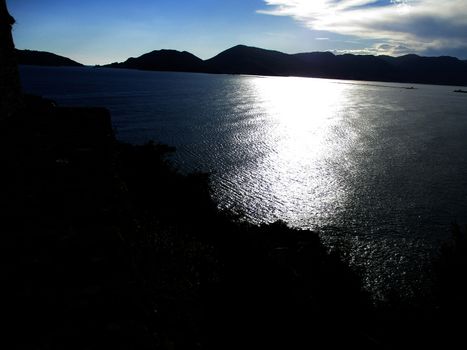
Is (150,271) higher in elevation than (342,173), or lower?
higher

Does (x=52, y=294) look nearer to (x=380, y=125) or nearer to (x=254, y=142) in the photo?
(x=254, y=142)

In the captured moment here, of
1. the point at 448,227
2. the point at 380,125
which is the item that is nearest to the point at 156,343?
the point at 448,227

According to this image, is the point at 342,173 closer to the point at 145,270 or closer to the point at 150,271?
the point at 150,271

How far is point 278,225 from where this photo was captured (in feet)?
80.0

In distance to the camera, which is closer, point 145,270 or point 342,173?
point 145,270

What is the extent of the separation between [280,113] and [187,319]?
321ft

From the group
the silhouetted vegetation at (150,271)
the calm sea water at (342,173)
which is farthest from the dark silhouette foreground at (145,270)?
the calm sea water at (342,173)

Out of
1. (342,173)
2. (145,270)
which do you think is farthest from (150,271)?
(342,173)

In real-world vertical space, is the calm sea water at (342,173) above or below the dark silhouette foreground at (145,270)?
below

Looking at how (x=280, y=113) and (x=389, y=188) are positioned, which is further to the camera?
(x=280, y=113)

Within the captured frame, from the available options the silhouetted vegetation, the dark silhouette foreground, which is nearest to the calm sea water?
the silhouetted vegetation

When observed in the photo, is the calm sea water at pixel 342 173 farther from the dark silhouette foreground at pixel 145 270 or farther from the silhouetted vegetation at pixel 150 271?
the dark silhouette foreground at pixel 145 270

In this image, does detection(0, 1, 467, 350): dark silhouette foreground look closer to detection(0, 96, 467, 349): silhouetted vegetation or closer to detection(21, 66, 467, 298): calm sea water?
detection(0, 96, 467, 349): silhouetted vegetation

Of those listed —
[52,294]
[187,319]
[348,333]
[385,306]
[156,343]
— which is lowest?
[385,306]
